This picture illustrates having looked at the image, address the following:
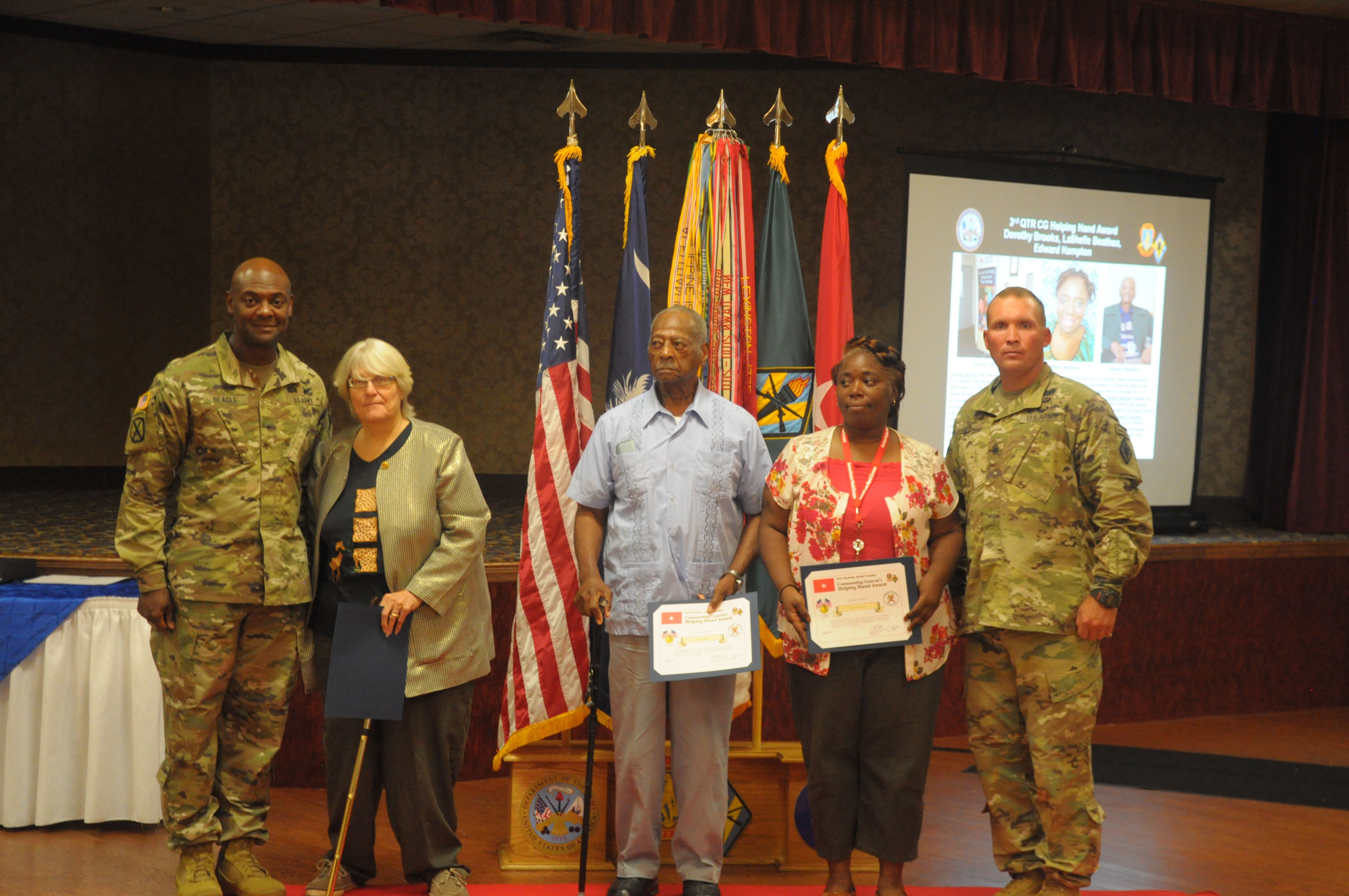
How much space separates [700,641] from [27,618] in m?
2.16

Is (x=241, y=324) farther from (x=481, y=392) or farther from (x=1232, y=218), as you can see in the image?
(x=1232, y=218)

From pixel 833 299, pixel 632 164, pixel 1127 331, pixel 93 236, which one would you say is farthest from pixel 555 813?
pixel 93 236

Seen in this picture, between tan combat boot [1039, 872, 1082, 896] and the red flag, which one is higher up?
the red flag

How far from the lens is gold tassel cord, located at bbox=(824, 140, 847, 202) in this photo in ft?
12.1

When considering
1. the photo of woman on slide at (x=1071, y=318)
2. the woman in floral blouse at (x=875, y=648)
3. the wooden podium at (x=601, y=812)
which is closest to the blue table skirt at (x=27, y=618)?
the wooden podium at (x=601, y=812)

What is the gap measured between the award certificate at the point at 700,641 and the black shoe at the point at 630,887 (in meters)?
0.58

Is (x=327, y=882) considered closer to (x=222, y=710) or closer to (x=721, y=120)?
(x=222, y=710)

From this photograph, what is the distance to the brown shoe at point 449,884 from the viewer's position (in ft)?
9.89

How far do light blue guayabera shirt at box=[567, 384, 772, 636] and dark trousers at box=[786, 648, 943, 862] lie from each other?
39 cm

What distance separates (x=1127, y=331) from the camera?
21.1 feet

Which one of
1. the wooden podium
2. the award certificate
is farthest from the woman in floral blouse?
the wooden podium

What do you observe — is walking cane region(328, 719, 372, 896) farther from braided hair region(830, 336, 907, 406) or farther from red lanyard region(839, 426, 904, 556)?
braided hair region(830, 336, 907, 406)

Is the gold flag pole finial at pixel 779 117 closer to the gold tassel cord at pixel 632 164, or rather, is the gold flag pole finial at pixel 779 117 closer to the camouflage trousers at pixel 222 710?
the gold tassel cord at pixel 632 164

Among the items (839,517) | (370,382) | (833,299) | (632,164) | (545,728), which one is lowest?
(545,728)
